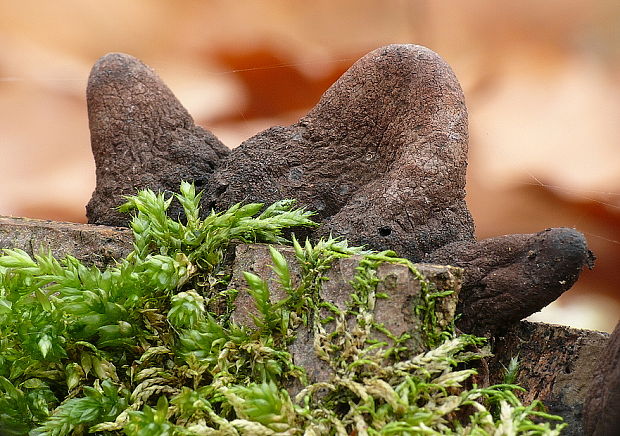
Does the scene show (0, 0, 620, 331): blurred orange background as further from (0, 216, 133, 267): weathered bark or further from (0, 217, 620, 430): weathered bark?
(0, 216, 133, 267): weathered bark

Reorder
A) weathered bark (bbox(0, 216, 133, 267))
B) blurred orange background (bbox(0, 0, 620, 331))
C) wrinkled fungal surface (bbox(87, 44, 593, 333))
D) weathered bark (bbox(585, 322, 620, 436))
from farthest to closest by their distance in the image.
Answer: blurred orange background (bbox(0, 0, 620, 331)), weathered bark (bbox(0, 216, 133, 267)), wrinkled fungal surface (bbox(87, 44, 593, 333)), weathered bark (bbox(585, 322, 620, 436))

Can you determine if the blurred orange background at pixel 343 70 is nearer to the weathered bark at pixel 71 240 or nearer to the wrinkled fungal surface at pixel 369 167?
the wrinkled fungal surface at pixel 369 167

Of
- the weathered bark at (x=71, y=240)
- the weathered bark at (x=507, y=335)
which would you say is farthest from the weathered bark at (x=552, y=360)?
the weathered bark at (x=71, y=240)

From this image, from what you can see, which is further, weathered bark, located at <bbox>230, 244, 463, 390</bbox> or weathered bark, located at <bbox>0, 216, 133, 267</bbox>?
weathered bark, located at <bbox>0, 216, 133, 267</bbox>

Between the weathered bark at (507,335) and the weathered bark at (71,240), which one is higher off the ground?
the weathered bark at (71,240)

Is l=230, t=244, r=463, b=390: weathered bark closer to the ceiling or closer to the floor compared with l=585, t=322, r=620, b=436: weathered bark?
closer to the ceiling

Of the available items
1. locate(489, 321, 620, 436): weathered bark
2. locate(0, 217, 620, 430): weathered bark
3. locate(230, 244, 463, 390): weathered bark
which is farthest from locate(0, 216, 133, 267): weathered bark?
locate(489, 321, 620, 436): weathered bark

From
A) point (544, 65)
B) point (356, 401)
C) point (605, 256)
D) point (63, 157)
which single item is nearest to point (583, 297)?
point (605, 256)

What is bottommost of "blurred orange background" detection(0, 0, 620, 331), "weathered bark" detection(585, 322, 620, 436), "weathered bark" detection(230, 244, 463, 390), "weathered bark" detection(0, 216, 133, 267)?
"weathered bark" detection(585, 322, 620, 436)
